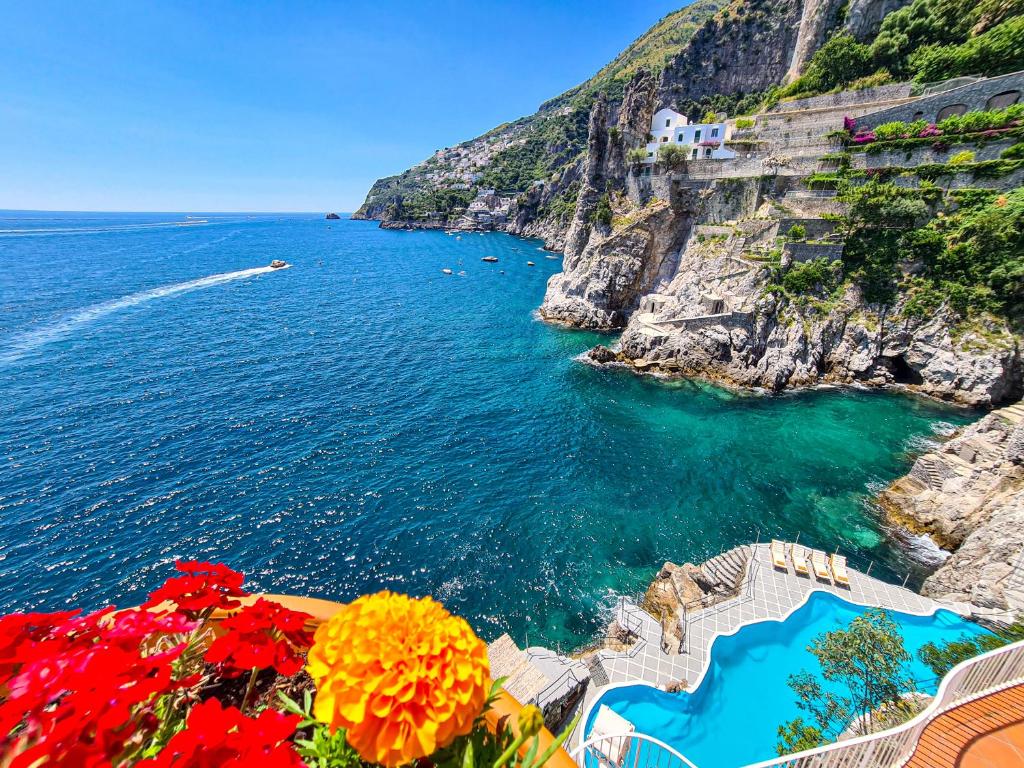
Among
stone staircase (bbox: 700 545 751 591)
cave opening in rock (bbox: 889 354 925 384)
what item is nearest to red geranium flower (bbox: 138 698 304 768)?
stone staircase (bbox: 700 545 751 591)

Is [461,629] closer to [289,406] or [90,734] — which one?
[90,734]

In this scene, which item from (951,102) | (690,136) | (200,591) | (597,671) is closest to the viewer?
(200,591)

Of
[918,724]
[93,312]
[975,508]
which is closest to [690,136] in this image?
[975,508]

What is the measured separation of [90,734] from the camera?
7.86 feet

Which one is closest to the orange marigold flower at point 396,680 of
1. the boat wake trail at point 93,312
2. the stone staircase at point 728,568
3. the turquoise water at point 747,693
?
the turquoise water at point 747,693

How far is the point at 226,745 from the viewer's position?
7.58ft

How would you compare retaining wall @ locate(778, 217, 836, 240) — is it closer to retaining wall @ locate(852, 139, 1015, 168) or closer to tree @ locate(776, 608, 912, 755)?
retaining wall @ locate(852, 139, 1015, 168)

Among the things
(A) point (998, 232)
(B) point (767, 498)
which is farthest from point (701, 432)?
(A) point (998, 232)

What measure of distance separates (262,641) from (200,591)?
38.5 inches

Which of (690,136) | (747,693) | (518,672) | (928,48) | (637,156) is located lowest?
(747,693)

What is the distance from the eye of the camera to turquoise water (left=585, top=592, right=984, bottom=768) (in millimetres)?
10406

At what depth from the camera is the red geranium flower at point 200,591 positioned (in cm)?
367

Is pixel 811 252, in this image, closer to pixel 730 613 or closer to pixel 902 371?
pixel 902 371

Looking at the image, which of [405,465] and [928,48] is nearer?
[405,465]
